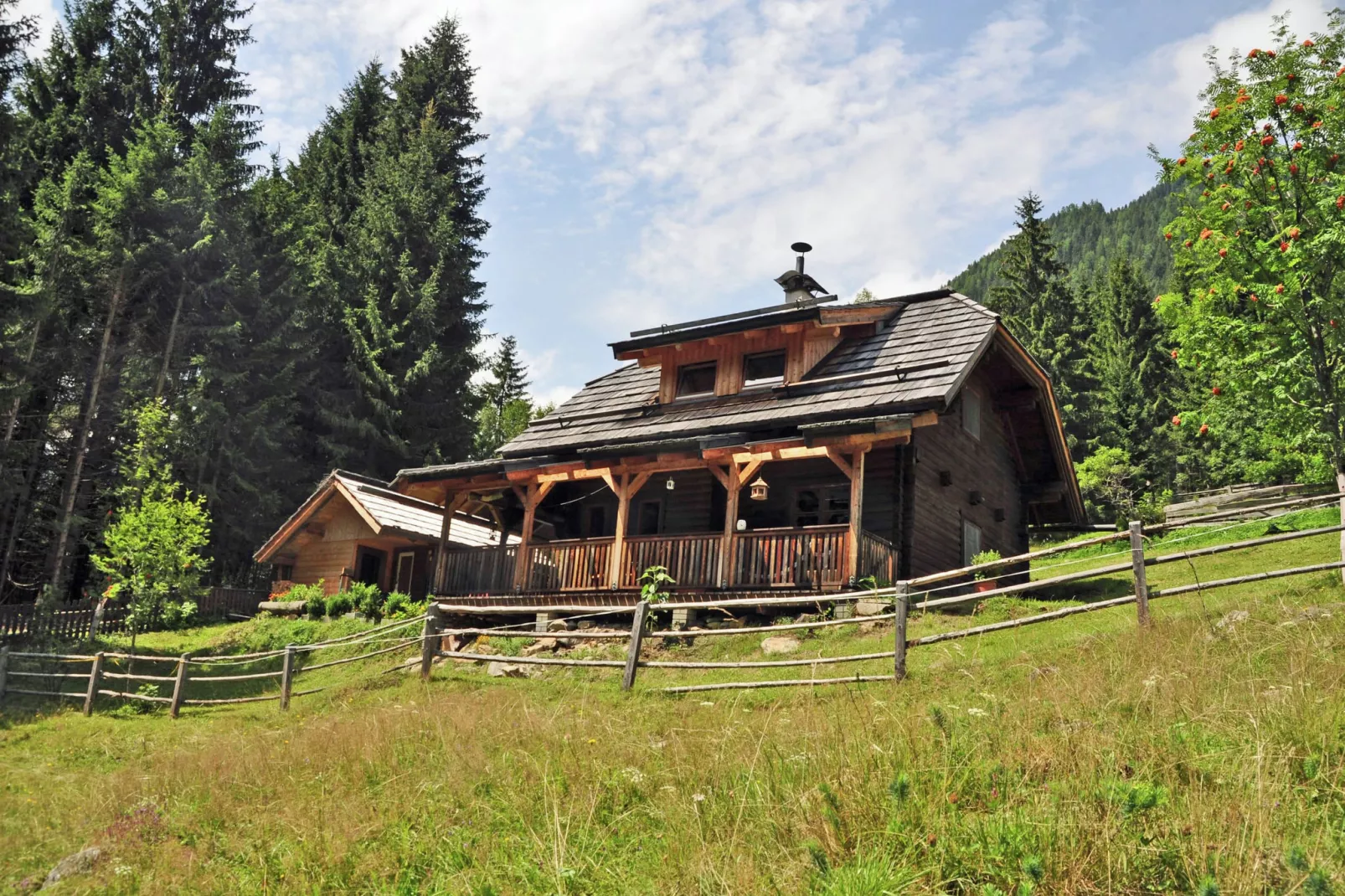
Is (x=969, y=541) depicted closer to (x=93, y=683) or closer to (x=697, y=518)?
(x=697, y=518)

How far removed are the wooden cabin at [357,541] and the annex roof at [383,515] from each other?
0.03 metres

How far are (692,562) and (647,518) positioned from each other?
4.42 m

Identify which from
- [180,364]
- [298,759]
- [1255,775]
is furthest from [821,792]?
[180,364]

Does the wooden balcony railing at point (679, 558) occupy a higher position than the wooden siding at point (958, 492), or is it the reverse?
the wooden siding at point (958, 492)

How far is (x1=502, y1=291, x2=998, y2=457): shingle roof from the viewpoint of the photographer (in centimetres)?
1866

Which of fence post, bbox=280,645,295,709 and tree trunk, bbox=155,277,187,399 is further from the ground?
tree trunk, bbox=155,277,187,399

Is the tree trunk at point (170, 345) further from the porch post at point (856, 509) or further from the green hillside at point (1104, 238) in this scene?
the green hillside at point (1104, 238)

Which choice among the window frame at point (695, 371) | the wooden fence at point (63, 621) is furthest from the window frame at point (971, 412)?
the wooden fence at point (63, 621)

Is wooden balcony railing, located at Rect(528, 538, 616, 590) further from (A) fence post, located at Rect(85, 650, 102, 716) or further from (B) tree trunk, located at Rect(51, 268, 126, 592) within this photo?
(B) tree trunk, located at Rect(51, 268, 126, 592)

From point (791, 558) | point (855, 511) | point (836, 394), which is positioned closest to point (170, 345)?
point (836, 394)

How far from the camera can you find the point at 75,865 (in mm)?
8727

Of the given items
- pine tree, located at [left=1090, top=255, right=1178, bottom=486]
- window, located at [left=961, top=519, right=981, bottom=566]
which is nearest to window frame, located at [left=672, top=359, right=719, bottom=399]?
window, located at [left=961, top=519, right=981, bottom=566]

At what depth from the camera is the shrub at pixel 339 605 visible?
26.6m

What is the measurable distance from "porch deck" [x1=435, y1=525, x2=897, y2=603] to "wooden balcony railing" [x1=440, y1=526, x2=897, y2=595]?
0.05 feet
